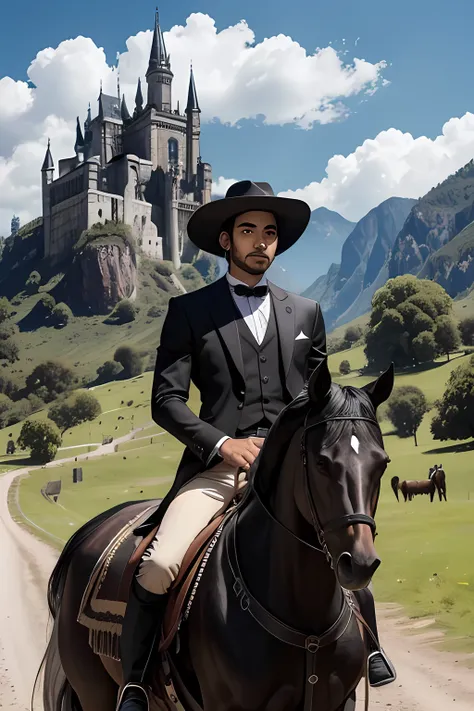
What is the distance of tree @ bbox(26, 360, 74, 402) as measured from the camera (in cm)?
9494

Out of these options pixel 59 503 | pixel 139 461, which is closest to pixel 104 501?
pixel 59 503

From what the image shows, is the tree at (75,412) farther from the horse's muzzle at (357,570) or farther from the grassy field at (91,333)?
the horse's muzzle at (357,570)

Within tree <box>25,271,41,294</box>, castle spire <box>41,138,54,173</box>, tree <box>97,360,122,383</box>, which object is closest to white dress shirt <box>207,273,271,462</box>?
tree <box>97,360,122,383</box>

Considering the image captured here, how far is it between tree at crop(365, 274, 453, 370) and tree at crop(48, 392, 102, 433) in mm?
28608

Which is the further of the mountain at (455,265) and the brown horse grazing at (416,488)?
the mountain at (455,265)

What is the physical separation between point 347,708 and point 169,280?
11545 centimetres

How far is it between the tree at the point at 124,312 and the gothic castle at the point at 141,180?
Result: 37.8 feet

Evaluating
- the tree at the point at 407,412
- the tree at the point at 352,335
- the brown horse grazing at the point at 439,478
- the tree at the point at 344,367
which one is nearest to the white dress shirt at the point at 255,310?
the brown horse grazing at the point at 439,478

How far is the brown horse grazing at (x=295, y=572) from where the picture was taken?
3250 mm

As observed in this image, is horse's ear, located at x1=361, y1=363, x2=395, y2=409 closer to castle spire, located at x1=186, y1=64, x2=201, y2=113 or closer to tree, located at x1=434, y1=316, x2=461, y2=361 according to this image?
tree, located at x1=434, y1=316, x2=461, y2=361

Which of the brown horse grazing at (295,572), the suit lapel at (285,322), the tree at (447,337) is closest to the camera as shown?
the brown horse grazing at (295,572)

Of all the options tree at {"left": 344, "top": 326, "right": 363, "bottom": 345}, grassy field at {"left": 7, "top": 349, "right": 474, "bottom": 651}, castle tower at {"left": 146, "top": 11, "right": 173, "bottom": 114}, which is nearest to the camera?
grassy field at {"left": 7, "top": 349, "right": 474, "bottom": 651}

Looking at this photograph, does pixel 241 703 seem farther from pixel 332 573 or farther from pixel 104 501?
pixel 104 501

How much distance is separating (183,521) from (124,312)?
10752 cm
